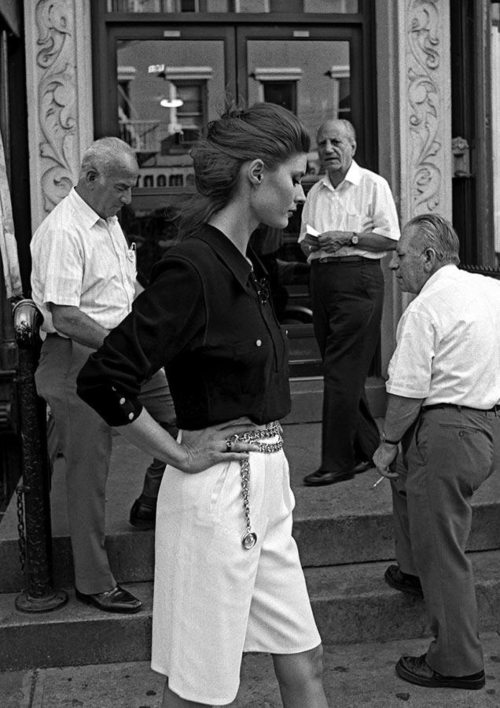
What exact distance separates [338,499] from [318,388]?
1889mm

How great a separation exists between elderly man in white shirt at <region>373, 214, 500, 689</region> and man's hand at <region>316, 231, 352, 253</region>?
1495 millimetres

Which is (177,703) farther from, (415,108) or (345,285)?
(415,108)

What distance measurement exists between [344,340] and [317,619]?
155 cm

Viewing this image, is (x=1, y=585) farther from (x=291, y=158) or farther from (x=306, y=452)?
(x=291, y=158)

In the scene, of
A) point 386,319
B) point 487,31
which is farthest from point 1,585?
point 487,31

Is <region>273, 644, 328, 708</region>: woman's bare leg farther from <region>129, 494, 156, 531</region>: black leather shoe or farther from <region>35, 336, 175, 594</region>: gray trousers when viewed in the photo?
<region>129, 494, 156, 531</region>: black leather shoe

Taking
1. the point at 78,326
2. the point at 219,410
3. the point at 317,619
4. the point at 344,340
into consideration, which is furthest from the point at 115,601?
the point at 219,410

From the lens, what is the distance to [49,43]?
639 centimetres

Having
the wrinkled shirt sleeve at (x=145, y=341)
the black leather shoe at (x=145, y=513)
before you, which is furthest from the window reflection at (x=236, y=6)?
the wrinkled shirt sleeve at (x=145, y=341)

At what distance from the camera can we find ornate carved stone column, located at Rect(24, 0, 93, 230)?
6375 millimetres

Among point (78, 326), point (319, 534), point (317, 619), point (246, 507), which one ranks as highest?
point (78, 326)

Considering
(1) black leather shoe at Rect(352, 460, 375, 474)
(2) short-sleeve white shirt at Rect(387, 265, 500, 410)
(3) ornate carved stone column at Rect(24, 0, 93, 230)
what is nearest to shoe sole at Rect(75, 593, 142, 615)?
(2) short-sleeve white shirt at Rect(387, 265, 500, 410)

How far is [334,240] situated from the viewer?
5.47 meters

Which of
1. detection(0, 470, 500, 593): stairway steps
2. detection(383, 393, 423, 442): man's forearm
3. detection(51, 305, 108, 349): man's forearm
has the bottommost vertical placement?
detection(0, 470, 500, 593): stairway steps
